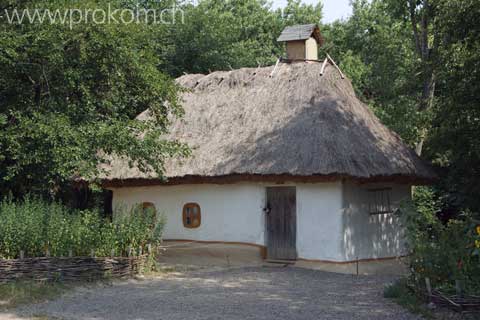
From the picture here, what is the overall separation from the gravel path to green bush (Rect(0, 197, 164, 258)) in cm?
89

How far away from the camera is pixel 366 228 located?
1471 cm

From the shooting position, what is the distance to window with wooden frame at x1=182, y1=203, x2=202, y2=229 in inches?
622

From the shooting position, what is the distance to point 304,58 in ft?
60.0

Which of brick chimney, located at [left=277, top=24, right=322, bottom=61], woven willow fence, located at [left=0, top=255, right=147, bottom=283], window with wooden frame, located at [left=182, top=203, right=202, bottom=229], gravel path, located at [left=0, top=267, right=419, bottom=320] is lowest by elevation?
gravel path, located at [left=0, top=267, right=419, bottom=320]

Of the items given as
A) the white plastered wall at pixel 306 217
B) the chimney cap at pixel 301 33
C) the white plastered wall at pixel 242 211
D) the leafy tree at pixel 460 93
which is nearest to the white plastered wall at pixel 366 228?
the white plastered wall at pixel 306 217

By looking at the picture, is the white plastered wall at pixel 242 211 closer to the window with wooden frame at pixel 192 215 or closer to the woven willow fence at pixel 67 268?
the window with wooden frame at pixel 192 215

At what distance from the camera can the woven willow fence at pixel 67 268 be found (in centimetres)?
1080

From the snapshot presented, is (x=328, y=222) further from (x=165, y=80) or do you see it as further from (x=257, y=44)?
(x=257, y=44)

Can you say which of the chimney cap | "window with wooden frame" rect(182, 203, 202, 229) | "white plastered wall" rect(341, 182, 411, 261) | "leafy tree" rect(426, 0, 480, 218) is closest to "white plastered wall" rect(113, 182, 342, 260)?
"window with wooden frame" rect(182, 203, 202, 229)

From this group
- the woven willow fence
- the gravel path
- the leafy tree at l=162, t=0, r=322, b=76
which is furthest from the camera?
the leafy tree at l=162, t=0, r=322, b=76

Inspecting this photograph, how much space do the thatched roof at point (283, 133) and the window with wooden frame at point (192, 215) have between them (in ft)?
3.74

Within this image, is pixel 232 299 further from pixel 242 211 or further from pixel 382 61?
pixel 382 61

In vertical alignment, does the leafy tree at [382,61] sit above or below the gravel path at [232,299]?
above

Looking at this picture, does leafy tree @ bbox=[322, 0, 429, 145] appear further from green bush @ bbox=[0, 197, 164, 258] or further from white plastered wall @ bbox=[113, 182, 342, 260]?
green bush @ bbox=[0, 197, 164, 258]
